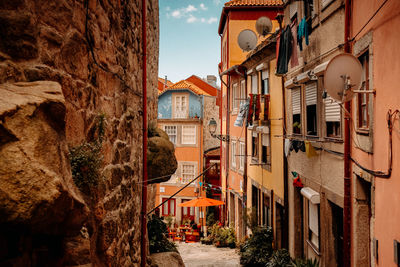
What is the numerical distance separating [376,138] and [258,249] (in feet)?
27.9

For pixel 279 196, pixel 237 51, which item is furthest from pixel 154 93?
pixel 237 51

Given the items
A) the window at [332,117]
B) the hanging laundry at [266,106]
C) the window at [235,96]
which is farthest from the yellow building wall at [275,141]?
the window at [235,96]

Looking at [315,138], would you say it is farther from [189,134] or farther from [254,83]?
[189,134]

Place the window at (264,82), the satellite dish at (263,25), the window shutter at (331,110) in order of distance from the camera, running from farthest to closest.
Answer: the window at (264,82) < the satellite dish at (263,25) < the window shutter at (331,110)

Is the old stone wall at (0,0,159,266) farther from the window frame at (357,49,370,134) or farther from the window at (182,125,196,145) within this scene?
the window at (182,125,196,145)

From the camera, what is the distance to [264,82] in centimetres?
1536

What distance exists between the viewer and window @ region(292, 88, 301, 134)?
10623 millimetres

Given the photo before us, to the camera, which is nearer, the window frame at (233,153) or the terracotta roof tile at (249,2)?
the terracotta roof tile at (249,2)

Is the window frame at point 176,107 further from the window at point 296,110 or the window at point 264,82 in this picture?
the window at point 296,110

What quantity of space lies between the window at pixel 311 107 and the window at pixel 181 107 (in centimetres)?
2252

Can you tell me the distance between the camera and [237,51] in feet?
72.3

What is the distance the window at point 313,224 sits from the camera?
9.60 meters

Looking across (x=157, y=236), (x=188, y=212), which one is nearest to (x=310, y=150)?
(x=157, y=236)

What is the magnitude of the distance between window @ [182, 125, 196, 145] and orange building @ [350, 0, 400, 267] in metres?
24.4
